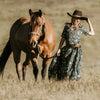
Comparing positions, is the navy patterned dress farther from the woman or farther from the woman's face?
the woman's face

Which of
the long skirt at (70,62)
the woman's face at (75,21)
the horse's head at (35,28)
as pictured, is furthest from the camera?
the horse's head at (35,28)

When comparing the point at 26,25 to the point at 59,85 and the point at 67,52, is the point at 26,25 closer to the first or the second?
the point at 67,52

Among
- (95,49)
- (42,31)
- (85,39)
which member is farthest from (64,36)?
(85,39)

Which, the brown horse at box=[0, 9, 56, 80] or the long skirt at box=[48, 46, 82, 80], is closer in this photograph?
the long skirt at box=[48, 46, 82, 80]

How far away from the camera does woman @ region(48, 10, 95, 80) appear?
708cm

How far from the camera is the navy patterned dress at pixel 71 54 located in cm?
709

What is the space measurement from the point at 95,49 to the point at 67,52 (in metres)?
12.6

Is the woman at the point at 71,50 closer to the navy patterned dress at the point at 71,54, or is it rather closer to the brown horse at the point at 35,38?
the navy patterned dress at the point at 71,54

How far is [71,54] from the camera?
722 cm

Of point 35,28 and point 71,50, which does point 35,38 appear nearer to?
point 35,28

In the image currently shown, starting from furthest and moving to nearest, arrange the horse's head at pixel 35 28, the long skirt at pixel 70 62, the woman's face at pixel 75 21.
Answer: the horse's head at pixel 35 28
the long skirt at pixel 70 62
the woman's face at pixel 75 21

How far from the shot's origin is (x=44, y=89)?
6.33m

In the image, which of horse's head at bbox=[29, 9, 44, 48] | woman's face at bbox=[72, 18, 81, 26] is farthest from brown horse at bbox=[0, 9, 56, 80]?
woman's face at bbox=[72, 18, 81, 26]

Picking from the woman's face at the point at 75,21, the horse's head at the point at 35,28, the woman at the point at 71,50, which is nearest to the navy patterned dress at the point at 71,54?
the woman at the point at 71,50
